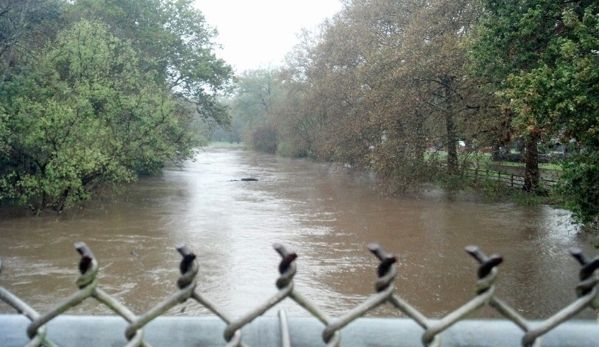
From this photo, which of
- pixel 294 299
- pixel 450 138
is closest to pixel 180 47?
pixel 450 138

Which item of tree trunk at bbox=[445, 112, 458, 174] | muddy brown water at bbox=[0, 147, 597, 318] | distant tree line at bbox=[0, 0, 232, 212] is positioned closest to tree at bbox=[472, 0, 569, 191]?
muddy brown water at bbox=[0, 147, 597, 318]

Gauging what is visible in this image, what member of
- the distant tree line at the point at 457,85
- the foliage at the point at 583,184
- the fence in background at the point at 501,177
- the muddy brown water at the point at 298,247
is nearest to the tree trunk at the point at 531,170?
the distant tree line at the point at 457,85

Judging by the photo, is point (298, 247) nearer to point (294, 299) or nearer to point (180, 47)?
point (294, 299)

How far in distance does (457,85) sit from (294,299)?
22.3 meters

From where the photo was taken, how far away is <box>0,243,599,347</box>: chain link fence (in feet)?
3.44

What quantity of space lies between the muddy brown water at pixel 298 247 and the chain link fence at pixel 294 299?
5995 millimetres

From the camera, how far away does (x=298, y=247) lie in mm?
16547

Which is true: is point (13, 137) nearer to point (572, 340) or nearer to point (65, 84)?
point (65, 84)

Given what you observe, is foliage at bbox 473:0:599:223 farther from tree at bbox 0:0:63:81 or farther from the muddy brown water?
tree at bbox 0:0:63:81

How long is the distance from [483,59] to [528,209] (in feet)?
35.1

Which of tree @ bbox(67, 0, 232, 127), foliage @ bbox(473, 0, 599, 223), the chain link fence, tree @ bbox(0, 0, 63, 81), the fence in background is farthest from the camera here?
tree @ bbox(67, 0, 232, 127)

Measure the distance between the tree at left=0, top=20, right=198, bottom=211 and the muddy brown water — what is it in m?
1.56

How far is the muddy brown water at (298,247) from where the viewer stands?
12.3 metres

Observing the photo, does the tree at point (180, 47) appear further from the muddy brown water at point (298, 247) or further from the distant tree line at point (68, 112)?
the muddy brown water at point (298, 247)
